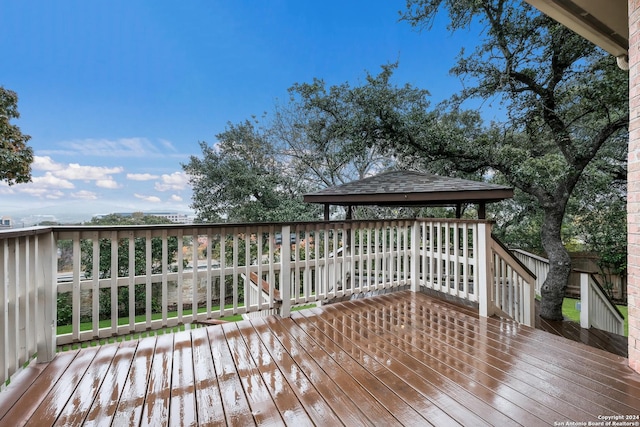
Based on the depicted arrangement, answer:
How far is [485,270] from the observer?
3.39 metres

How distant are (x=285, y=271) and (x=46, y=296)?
2.12 m

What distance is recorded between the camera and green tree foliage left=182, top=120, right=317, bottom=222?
1116 cm

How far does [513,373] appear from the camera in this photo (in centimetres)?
206

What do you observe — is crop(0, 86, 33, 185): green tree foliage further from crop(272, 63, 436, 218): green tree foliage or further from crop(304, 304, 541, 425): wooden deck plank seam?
crop(304, 304, 541, 425): wooden deck plank seam

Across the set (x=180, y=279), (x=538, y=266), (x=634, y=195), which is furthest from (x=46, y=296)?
(x=538, y=266)

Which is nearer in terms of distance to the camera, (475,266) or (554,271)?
(475,266)

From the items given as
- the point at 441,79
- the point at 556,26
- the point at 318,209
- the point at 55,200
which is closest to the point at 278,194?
the point at 318,209

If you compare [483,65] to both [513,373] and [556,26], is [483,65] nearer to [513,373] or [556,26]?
[556,26]

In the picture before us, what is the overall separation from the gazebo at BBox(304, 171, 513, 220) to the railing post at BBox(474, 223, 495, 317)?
1.07 meters

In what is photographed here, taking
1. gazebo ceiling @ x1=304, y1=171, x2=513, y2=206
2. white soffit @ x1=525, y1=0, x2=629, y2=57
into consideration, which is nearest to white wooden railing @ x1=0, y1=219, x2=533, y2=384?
gazebo ceiling @ x1=304, y1=171, x2=513, y2=206

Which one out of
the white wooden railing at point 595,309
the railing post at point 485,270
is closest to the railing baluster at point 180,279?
A: the railing post at point 485,270

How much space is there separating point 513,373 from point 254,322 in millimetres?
2428

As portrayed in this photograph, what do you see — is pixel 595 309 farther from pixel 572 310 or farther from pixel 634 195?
pixel 634 195

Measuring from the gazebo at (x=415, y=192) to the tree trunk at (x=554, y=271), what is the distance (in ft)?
11.7
